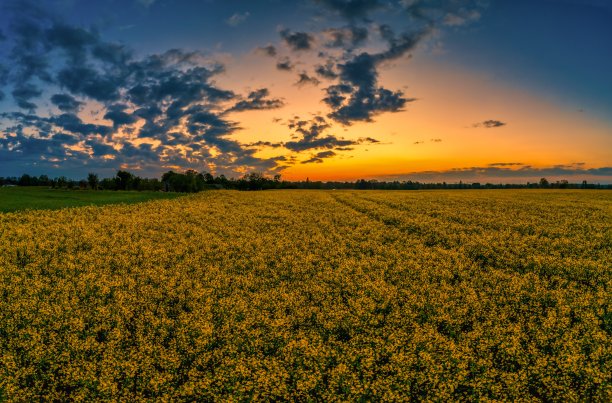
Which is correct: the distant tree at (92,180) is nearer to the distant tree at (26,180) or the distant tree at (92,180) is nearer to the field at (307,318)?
the distant tree at (26,180)

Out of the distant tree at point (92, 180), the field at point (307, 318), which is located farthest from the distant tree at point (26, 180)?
the field at point (307, 318)

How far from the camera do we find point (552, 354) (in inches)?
403

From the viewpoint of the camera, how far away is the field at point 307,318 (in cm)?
893

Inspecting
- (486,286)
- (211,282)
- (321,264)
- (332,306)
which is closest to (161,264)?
(211,282)

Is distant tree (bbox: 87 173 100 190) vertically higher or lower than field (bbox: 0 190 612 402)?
higher

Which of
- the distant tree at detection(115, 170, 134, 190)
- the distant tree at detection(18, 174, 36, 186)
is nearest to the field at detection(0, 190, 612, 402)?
the distant tree at detection(115, 170, 134, 190)

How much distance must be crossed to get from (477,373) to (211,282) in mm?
11620

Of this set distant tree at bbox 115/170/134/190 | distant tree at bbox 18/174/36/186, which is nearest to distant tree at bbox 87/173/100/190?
distant tree at bbox 115/170/134/190

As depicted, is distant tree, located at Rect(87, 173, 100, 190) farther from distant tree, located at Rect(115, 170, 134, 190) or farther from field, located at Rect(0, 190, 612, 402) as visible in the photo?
field, located at Rect(0, 190, 612, 402)

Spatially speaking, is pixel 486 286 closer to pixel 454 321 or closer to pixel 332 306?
pixel 454 321

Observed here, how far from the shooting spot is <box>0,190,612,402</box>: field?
8.93 m

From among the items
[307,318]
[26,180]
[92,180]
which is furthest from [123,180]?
[307,318]

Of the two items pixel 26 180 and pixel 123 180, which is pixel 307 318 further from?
pixel 26 180

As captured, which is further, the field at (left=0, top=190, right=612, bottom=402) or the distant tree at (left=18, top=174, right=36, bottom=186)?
the distant tree at (left=18, top=174, right=36, bottom=186)
